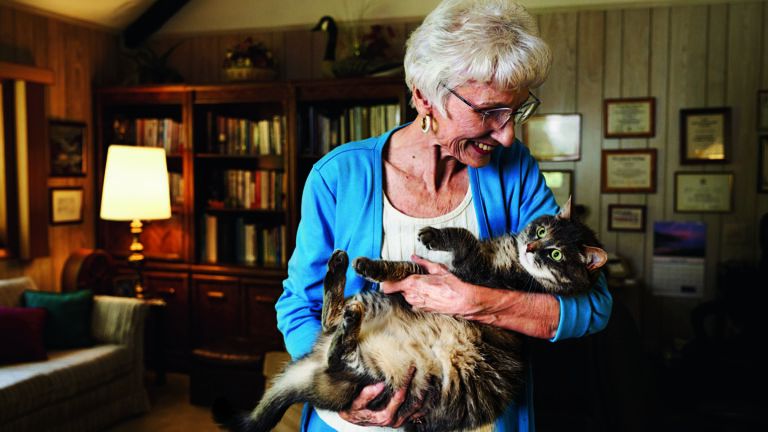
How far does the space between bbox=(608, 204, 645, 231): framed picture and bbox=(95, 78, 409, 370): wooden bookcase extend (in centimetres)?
165

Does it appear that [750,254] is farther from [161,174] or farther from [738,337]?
[161,174]

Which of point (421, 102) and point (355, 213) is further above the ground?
point (421, 102)

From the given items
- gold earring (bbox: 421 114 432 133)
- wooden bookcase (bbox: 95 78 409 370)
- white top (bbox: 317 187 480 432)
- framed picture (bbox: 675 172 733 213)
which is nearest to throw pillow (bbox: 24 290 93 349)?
wooden bookcase (bbox: 95 78 409 370)

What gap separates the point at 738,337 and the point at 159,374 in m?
3.64

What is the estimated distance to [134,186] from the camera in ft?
12.8

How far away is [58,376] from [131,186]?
1.26 meters

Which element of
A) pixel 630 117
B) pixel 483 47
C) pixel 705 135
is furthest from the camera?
pixel 630 117

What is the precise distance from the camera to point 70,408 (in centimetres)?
322

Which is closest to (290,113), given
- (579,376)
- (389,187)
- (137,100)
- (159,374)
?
(137,100)

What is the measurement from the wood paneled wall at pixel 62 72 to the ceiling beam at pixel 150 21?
140 millimetres

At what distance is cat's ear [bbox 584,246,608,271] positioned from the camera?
1258 mm

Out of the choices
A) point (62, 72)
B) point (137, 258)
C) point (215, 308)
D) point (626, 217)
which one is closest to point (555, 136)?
point (626, 217)

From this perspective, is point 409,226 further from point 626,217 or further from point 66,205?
point 66,205

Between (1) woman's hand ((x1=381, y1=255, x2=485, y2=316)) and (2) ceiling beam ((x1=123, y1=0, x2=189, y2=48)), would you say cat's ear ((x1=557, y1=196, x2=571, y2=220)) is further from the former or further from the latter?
(2) ceiling beam ((x1=123, y1=0, x2=189, y2=48))
